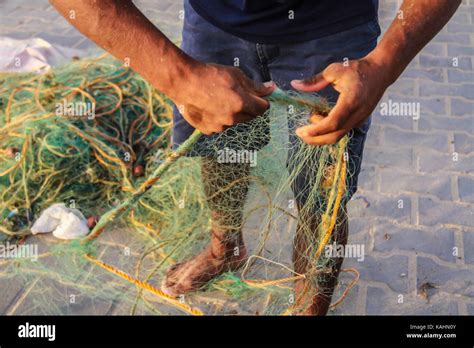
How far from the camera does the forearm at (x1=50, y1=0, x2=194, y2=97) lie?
1.47 m

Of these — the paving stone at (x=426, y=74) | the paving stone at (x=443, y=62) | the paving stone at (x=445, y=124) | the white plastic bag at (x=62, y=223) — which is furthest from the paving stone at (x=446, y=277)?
the paving stone at (x=443, y=62)

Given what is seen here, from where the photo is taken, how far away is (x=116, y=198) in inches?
113

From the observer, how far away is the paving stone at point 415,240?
8.61 feet

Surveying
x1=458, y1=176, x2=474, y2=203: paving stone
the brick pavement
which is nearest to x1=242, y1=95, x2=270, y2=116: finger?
the brick pavement

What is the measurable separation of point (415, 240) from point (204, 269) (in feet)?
3.29

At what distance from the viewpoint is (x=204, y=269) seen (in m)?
2.39

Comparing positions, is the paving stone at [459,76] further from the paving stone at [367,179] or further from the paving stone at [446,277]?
the paving stone at [446,277]

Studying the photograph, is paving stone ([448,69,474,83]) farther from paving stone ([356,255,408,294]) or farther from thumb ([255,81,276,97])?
thumb ([255,81,276,97])

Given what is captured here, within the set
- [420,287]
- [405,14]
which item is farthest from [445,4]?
[420,287]

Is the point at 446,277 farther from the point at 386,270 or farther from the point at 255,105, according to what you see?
the point at 255,105

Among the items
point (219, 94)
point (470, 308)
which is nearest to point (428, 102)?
point (470, 308)

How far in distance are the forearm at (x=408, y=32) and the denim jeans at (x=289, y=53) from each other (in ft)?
0.69

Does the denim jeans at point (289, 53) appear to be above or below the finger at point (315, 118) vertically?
above

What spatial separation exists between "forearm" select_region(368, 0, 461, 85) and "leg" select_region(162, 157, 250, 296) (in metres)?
0.71
